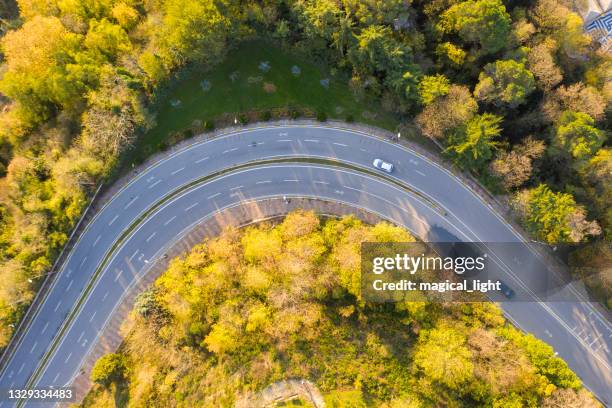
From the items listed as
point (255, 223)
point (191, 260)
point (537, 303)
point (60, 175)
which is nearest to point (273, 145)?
point (255, 223)

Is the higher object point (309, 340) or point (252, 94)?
point (252, 94)

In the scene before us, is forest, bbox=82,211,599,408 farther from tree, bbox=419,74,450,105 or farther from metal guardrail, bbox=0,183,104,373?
tree, bbox=419,74,450,105

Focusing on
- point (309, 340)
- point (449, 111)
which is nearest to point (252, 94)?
point (449, 111)

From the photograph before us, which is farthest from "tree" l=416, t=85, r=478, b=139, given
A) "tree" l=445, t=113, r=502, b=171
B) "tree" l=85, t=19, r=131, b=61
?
"tree" l=85, t=19, r=131, b=61

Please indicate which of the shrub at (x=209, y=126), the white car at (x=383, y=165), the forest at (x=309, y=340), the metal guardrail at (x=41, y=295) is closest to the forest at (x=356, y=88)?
the metal guardrail at (x=41, y=295)

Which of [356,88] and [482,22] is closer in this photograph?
[482,22]

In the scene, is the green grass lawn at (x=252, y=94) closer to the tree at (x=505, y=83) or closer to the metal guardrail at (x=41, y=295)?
the tree at (x=505, y=83)

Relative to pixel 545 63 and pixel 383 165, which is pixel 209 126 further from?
pixel 545 63

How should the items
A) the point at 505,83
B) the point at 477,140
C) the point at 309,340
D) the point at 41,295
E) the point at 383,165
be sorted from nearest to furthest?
the point at 505,83 < the point at 477,140 < the point at 309,340 < the point at 383,165 < the point at 41,295
